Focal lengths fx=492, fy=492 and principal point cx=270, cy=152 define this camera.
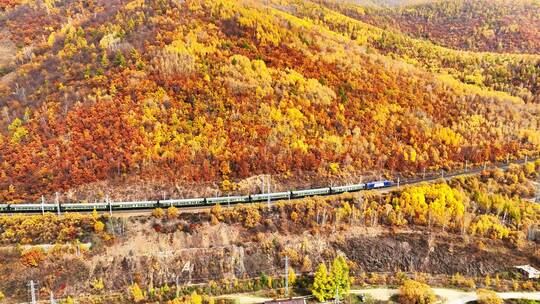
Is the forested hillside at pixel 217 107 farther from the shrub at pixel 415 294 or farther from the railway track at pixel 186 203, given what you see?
the shrub at pixel 415 294

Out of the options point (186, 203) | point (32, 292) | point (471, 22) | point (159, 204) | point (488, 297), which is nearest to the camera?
point (32, 292)


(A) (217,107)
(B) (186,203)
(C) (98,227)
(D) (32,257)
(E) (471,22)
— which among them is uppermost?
(E) (471,22)

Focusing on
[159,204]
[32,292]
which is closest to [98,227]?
[159,204]

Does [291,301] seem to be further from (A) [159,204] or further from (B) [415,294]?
(A) [159,204]

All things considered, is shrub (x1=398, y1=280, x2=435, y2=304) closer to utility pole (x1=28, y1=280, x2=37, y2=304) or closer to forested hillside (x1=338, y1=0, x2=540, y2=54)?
utility pole (x1=28, y1=280, x2=37, y2=304)

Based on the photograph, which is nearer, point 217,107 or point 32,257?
point 32,257

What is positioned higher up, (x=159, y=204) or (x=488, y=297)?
(x=159, y=204)

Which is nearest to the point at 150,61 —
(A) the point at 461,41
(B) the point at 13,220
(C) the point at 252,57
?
(C) the point at 252,57
